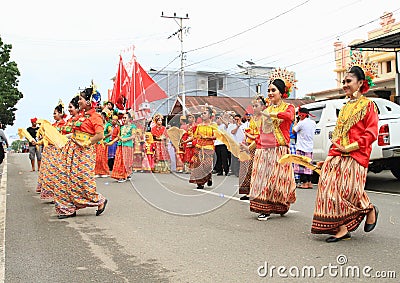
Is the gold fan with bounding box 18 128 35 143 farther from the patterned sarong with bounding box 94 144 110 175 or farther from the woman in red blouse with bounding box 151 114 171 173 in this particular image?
the patterned sarong with bounding box 94 144 110 175

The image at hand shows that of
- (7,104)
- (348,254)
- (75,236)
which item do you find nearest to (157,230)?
(75,236)

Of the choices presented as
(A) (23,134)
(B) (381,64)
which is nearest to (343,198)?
(A) (23,134)

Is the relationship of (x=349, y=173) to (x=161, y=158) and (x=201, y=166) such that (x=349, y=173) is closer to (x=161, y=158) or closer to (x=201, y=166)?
(x=201, y=166)

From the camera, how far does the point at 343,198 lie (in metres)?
5.59

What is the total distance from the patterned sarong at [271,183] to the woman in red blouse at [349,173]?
1.25m

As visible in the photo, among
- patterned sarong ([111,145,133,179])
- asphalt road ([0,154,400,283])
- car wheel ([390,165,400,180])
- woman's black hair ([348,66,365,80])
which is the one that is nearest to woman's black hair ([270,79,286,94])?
woman's black hair ([348,66,365,80])

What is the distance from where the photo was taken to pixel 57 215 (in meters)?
7.88

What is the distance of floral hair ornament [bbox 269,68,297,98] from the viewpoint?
281 inches

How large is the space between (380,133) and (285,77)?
4032mm

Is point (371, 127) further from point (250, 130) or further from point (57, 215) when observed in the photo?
point (57, 215)

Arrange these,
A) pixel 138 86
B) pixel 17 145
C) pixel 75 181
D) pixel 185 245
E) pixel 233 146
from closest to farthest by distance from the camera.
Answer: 1. pixel 185 245
2. pixel 75 181
3. pixel 233 146
4. pixel 138 86
5. pixel 17 145

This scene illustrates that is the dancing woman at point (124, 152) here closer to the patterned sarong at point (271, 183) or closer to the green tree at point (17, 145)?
the patterned sarong at point (271, 183)

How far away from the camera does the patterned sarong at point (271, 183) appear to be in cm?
700

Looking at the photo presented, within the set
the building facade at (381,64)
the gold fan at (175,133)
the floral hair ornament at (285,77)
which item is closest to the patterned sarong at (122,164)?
the gold fan at (175,133)
